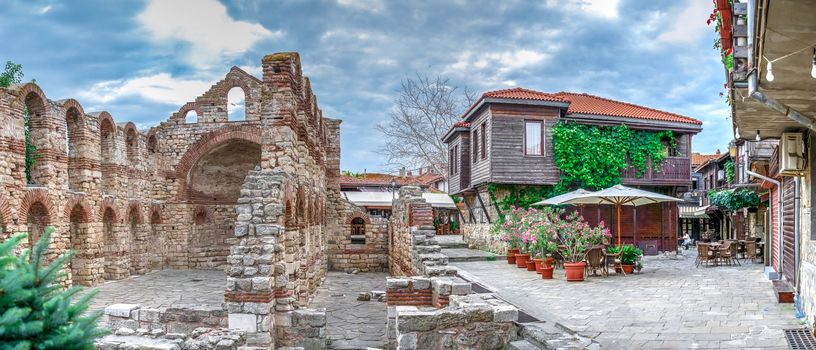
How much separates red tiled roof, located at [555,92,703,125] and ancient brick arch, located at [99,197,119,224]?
1639cm

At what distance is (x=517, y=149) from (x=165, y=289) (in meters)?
13.1

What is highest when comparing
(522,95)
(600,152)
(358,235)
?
(522,95)

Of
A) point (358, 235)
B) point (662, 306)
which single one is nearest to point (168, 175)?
point (358, 235)

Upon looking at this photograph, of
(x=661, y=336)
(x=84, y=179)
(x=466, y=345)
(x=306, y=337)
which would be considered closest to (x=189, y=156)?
(x=84, y=179)

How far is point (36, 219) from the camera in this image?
13.9 metres

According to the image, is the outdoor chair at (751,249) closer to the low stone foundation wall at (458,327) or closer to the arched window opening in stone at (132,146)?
the low stone foundation wall at (458,327)

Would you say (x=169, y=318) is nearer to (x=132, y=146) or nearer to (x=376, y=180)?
(x=132, y=146)

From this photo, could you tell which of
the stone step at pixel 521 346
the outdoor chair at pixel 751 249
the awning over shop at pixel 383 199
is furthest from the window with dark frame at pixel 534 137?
the stone step at pixel 521 346

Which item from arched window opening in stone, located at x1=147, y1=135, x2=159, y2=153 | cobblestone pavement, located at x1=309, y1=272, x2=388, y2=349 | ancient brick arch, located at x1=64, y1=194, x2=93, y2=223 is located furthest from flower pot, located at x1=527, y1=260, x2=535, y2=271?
arched window opening in stone, located at x1=147, y1=135, x2=159, y2=153

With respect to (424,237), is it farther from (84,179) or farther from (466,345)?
(84,179)

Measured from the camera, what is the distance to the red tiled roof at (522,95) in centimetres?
2086

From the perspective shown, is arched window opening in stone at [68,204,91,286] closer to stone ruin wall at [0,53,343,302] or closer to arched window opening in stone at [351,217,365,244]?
stone ruin wall at [0,53,343,302]

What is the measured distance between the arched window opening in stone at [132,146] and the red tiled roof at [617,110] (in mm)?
15830

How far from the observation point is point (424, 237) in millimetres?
11789
